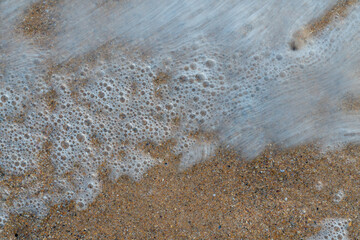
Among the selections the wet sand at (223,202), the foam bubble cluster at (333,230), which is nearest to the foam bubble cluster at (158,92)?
the wet sand at (223,202)

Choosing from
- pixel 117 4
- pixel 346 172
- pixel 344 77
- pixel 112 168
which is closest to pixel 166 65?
pixel 117 4

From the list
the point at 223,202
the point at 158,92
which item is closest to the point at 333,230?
the point at 223,202

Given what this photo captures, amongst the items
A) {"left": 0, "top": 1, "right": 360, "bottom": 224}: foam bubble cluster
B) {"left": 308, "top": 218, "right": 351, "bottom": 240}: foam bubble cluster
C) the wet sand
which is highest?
{"left": 0, "top": 1, "right": 360, "bottom": 224}: foam bubble cluster

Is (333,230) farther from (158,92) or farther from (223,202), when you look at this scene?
(158,92)

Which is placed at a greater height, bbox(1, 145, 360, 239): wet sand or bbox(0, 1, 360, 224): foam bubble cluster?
bbox(0, 1, 360, 224): foam bubble cluster

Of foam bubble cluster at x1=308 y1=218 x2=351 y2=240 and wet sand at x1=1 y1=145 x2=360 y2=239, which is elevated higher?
wet sand at x1=1 y1=145 x2=360 y2=239

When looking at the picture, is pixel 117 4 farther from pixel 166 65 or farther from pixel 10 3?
pixel 10 3

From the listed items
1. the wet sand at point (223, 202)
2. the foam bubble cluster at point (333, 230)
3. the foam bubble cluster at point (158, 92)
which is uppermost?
the foam bubble cluster at point (158, 92)

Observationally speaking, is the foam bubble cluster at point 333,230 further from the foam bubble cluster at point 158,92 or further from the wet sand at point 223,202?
the foam bubble cluster at point 158,92

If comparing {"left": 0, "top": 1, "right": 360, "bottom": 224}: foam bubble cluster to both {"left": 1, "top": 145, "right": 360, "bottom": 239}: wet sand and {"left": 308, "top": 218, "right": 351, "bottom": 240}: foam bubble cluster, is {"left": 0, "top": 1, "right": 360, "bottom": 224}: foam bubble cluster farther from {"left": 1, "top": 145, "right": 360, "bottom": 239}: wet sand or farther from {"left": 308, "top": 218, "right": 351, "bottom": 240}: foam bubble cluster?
{"left": 308, "top": 218, "right": 351, "bottom": 240}: foam bubble cluster

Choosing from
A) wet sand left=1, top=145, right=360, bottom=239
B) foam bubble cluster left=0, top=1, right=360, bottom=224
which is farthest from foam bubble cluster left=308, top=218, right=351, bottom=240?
foam bubble cluster left=0, top=1, right=360, bottom=224

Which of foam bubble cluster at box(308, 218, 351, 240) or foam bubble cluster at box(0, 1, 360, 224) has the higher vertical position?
foam bubble cluster at box(0, 1, 360, 224)
